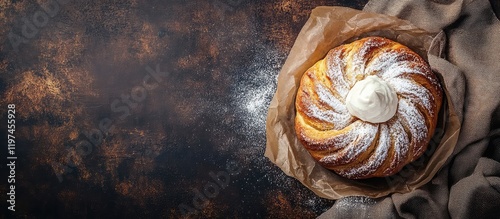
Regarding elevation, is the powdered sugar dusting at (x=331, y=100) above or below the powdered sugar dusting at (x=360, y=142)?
above

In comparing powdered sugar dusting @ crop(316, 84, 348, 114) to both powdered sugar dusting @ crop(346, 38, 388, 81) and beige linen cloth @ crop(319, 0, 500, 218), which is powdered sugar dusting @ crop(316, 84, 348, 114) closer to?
powdered sugar dusting @ crop(346, 38, 388, 81)

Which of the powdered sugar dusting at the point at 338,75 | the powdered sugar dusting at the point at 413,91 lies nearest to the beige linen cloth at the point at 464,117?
the powdered sugar dusting at the point at 413,91

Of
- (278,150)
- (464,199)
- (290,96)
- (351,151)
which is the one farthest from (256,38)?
(464,199)

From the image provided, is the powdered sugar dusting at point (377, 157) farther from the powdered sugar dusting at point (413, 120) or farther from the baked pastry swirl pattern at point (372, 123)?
the powdered sugar dusting at point (413, 120)

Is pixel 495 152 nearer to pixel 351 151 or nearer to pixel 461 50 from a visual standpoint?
pixel 461 50

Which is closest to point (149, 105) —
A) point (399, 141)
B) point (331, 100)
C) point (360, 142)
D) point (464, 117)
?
point (331, 100)
